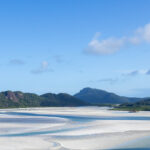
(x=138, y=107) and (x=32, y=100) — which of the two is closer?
(x=138, y=107)

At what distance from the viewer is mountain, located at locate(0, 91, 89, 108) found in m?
146

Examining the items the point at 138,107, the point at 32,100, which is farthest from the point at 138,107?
the point at 32,100

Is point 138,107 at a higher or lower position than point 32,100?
lower

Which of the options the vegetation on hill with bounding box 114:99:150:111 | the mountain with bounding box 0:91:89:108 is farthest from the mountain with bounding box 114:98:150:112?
the mountain with bounding box 0:91:89:108

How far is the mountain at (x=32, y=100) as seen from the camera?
479 feet

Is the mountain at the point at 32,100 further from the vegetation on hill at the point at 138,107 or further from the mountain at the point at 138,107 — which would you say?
the vegetation on hill at the point at 138,107

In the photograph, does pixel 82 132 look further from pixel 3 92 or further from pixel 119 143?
pixel 3 92

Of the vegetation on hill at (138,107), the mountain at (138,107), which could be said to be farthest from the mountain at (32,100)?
the vegetation on hill at (138,107)

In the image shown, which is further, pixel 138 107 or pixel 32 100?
pixel 32 100

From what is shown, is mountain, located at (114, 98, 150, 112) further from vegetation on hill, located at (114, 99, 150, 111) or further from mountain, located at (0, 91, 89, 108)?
mountain, located at (0, 91, 89, 108)

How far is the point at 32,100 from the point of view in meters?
158

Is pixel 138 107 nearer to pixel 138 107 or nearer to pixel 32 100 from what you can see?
pixel 138 107

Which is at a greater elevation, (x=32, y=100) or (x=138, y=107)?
(x=32, y=100)

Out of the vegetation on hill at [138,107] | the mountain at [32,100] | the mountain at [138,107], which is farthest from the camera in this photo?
the mountain at [32,100]
